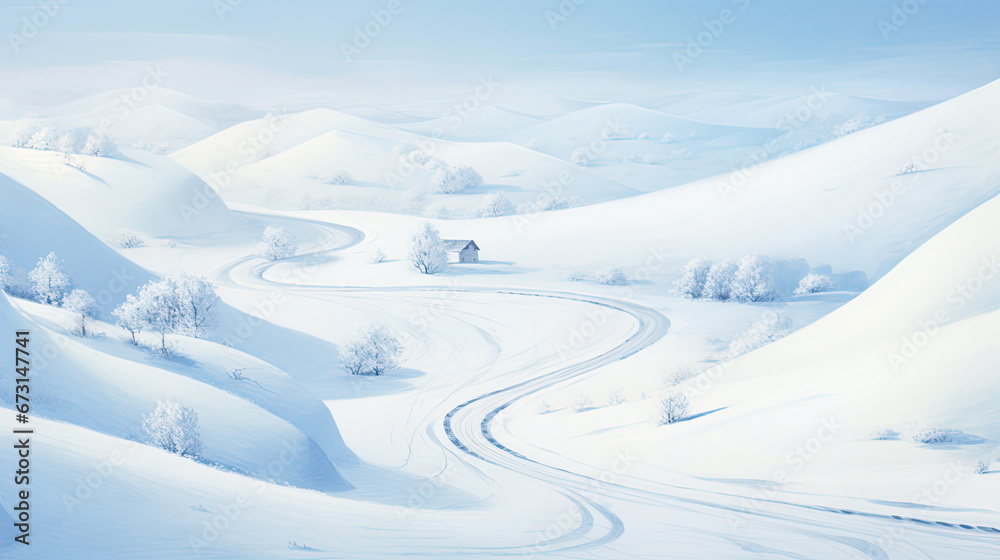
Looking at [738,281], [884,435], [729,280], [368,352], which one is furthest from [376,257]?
[884,435]

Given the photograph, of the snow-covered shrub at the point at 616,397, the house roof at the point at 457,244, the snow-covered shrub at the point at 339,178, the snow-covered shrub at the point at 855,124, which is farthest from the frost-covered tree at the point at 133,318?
the snow-covered shrub at the point at 855,124

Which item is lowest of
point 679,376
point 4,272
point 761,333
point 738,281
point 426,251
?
point 4,272

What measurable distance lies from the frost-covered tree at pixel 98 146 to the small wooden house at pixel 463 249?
105 feet

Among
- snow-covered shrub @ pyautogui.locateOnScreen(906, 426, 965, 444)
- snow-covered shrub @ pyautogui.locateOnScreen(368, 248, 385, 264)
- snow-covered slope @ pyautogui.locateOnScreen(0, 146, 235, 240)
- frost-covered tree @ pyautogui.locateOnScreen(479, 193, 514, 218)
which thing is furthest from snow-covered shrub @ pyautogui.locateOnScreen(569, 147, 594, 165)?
snow-covered shrub @ pyautogui.locateOnScreen(906, 426, 965, 444)

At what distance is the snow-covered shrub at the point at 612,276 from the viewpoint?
153ft

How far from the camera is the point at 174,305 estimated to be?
28594 mm

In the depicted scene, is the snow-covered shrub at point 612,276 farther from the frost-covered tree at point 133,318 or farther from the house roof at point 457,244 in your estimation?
the frost-covered tree at point 133,318

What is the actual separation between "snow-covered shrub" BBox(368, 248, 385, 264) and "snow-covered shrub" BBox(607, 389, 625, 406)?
2882 centimetres

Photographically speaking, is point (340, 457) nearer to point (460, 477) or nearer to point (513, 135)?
point (460, 477)

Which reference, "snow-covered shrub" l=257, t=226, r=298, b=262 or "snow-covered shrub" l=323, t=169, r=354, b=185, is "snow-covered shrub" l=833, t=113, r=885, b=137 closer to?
"snow-covered shrub" l=323, t=169, r=354, b=185

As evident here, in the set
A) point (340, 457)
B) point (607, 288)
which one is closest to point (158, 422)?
point (340, 457)

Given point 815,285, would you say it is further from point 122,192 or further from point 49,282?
point 122,192

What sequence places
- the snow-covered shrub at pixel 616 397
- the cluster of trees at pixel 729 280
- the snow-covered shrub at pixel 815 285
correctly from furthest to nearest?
the snow-covered shrub at pixel 815 285
the cluster of trees at pixel 729 280
the snow-covered shrub at pixel 616 397

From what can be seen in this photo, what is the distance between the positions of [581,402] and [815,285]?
2112 centimetres
